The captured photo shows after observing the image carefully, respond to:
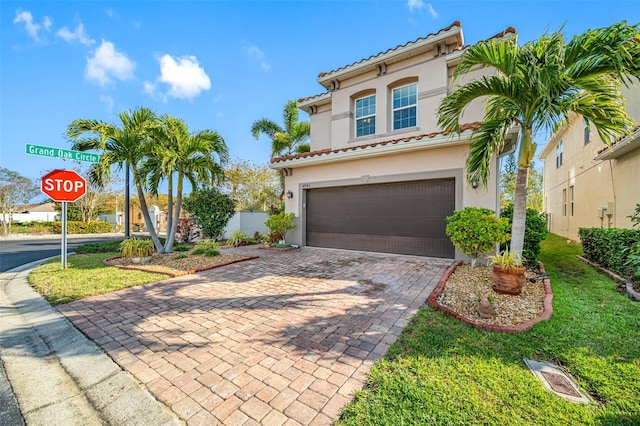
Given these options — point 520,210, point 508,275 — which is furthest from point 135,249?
point 520,210

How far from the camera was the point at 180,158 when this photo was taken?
8.69 m

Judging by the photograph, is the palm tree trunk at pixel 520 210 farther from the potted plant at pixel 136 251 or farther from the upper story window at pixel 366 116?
the potted plant at pixel 136 251

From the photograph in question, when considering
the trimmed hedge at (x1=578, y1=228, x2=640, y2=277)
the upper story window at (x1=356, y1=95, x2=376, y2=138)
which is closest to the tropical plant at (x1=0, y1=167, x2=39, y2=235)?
the upper story window at (x1=356, y1=95, x2=376, y2=138)

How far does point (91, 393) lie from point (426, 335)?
146 inches

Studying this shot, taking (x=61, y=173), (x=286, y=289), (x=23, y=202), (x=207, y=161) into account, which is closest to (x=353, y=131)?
(x=207, y=161)

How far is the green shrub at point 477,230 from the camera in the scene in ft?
20.0

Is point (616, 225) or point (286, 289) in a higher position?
point (616, 225)

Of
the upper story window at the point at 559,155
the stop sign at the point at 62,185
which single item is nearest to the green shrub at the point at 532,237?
the stop sign at the point at 62,185

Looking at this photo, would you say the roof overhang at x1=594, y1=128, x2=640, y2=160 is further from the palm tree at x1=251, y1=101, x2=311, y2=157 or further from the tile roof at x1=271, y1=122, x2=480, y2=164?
the palm tree at x1=251, y1=101, x2=311, y2=157

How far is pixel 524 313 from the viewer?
412 centimetres

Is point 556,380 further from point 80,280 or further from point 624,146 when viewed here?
point 624,146

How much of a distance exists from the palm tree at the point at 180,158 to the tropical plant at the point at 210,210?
3.16 meters

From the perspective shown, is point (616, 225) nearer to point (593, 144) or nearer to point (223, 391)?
point (593, 144)

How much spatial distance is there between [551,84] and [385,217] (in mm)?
5804
